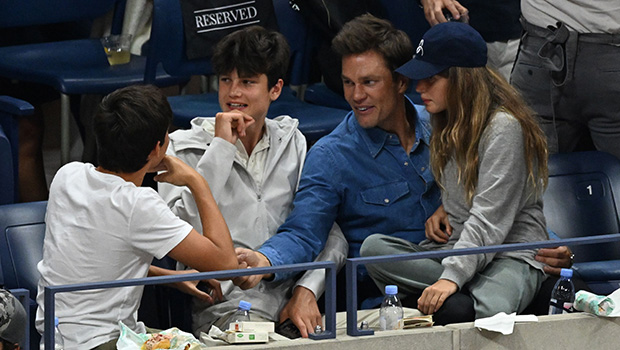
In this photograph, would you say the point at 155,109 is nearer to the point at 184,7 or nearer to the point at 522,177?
the point at 522,177

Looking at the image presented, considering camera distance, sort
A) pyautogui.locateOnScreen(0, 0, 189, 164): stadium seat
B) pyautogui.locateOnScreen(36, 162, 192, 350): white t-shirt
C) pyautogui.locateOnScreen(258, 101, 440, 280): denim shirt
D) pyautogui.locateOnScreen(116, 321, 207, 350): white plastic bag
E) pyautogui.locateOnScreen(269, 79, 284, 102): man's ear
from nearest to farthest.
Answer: pyautogui.locateOnScreen(116, 321, 207, 350): white plastic bag, pyautogui.locateOnScreen(36, 162, 192, 350): white t-shirt, pyautogui.locateOnScreen(258, 101, 440, 280): denim shirt, pyautogui.locateOnScreen(269, 79, 284, 102): man's ear, pyautogui.locateOnScreen(0, 0, 189, 164): stadium seat

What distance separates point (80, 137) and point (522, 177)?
2.54 meters

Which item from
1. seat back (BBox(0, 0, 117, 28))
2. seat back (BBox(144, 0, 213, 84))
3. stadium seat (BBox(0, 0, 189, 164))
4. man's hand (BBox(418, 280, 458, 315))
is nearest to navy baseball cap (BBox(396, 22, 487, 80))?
man's hand (BBox(418, 280, 458, 315))

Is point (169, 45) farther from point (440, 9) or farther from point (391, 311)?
point (391, 311)

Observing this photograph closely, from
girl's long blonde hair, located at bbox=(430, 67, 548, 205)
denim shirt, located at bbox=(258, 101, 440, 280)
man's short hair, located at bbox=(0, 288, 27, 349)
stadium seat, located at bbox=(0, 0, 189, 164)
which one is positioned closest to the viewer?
man's short hair, located at bbox=(0, 288, 27, 349)

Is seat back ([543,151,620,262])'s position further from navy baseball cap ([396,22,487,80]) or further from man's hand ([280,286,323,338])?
man's hand ([280,286,323,338])

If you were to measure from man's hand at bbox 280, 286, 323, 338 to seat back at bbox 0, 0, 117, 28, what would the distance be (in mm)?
2603

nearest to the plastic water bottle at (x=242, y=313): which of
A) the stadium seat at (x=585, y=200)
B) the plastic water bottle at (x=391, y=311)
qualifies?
the plastic water bottle at (x=391, y=311)

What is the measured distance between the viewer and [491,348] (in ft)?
11.1

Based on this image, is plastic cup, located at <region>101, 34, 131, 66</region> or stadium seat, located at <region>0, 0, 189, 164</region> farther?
plastic cup, located at <region>101, 34, 131, 66</region>

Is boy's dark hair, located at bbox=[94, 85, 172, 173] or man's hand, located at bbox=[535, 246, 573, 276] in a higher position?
boy's dark hair, located at bbox=[94, 85, 172, 173]

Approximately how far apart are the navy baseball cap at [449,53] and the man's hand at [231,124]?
1.72ft

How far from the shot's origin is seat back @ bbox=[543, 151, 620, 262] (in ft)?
14.7

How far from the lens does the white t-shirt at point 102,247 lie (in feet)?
10.8
